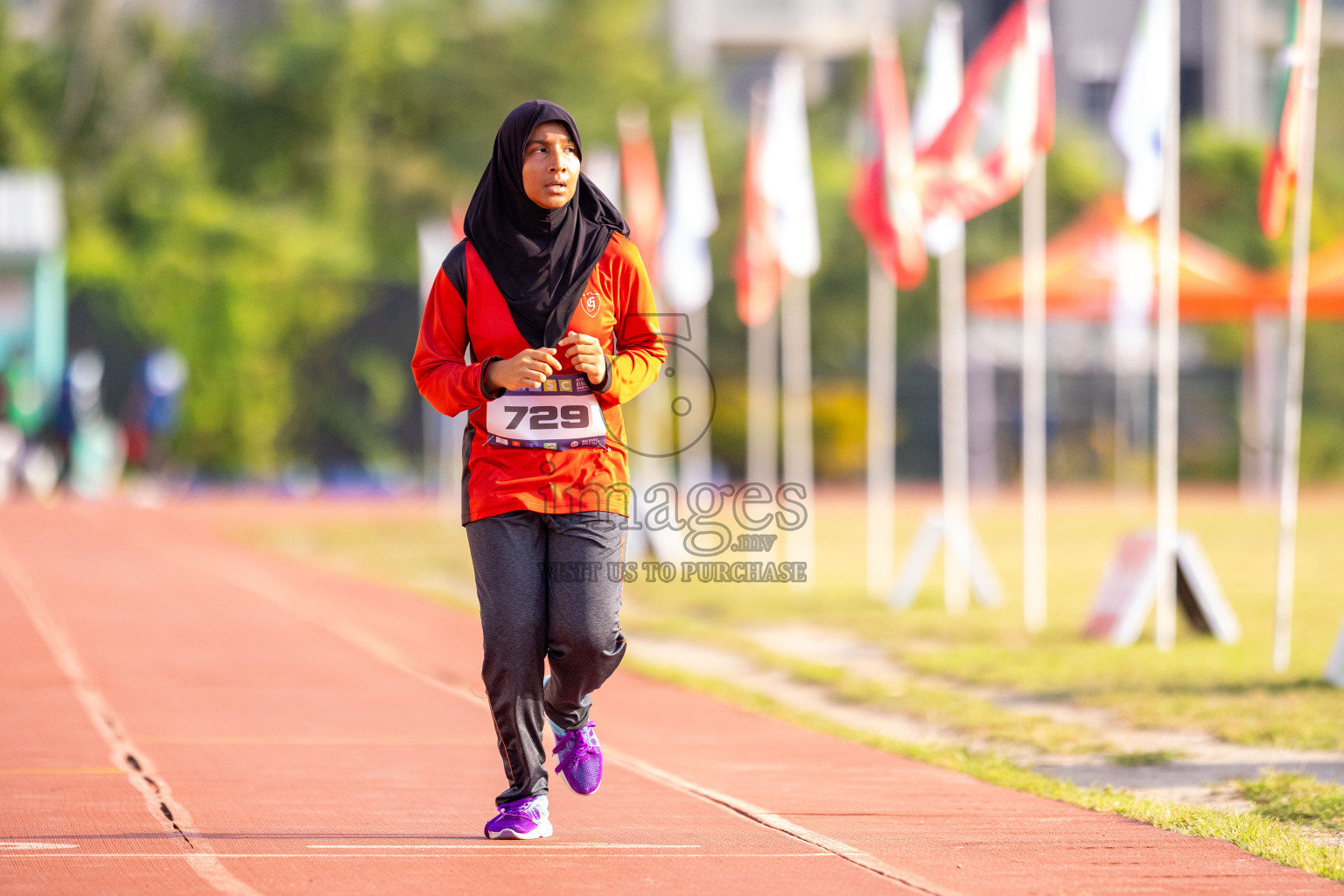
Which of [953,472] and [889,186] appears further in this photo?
[889,186]

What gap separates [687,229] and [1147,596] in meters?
8.20

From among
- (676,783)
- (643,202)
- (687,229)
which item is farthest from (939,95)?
(676,783)

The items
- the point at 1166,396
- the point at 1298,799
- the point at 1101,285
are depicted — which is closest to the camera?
the point at 1298,799

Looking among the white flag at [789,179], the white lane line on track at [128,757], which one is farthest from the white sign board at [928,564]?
the white lane line on track at [128,757]

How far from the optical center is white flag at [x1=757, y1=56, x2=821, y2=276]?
56.9 ft

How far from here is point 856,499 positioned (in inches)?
1282

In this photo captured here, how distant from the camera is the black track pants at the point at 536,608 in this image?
19.4ft

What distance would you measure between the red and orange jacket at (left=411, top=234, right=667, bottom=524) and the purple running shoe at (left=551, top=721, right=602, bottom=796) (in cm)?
74

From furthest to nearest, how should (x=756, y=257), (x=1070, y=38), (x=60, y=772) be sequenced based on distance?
(x=1070, y=38) → (x=756, y=257) → (x=60, y=772)

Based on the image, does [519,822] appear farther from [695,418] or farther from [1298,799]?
[695,418]

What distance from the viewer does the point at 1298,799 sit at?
7094mm

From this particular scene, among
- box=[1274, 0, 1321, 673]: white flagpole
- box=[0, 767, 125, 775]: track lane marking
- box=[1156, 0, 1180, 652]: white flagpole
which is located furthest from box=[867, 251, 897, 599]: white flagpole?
box=[0, 767, 125, 775]: track lane marking

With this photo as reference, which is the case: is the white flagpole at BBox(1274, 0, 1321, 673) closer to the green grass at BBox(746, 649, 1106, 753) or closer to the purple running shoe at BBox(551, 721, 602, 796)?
the green grass at BBox(746, 649, 1106, 753)

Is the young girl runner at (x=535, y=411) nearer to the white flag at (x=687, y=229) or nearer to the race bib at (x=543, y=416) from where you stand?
the race bib at (x=543, y=416)
